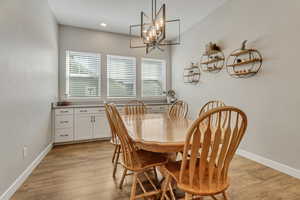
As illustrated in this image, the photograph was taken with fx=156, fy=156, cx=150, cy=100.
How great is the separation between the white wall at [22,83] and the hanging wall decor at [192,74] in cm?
327

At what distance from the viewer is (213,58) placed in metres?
3.39

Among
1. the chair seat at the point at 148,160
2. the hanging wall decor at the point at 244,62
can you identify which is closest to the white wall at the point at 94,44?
the hanging wall decor at the point at 244,62

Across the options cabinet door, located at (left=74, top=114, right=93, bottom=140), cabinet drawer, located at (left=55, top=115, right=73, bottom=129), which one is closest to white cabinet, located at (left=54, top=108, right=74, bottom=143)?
cabinet drawer, located at (left=55, top=115, right=73, bottom=129)

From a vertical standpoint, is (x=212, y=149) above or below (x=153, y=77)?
below

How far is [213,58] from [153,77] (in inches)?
82.7

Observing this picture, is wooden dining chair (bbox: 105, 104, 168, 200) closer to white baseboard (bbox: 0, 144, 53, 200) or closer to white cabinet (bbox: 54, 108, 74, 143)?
white baseboard (bbox: 0, 144, 53, 200)

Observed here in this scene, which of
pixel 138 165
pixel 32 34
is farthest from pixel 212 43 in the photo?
pixel 32 34

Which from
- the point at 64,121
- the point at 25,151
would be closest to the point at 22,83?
the point at 25,151

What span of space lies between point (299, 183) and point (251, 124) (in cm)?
98

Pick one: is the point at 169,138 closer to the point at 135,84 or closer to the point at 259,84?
the point at 259,84

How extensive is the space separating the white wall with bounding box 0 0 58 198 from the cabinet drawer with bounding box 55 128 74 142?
1.49 ft

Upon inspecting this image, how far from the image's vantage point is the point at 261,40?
2506 mm

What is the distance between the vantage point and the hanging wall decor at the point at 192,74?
3980 millimetres

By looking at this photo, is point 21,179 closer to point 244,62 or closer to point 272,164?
point 272,164
